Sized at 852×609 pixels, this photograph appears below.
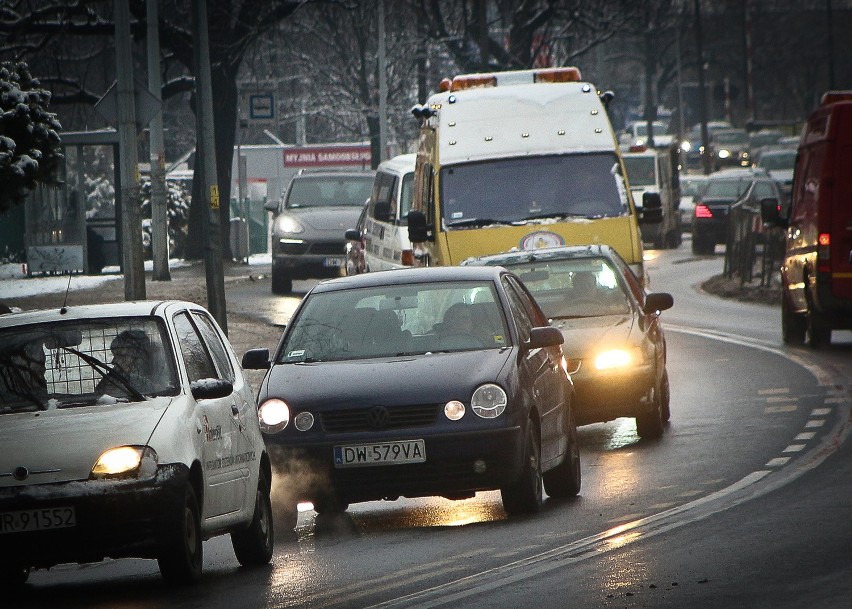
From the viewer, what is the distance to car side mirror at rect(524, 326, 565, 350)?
11609 millimetres

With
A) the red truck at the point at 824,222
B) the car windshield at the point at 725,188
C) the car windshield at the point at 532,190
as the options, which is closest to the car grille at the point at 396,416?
the car windshield at the point at 532,190

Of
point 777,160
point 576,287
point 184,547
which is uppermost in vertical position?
point 777,160

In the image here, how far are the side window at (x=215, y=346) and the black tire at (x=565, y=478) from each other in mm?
2475

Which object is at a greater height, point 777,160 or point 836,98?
point 836,98

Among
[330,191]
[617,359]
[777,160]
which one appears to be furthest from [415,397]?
[777,160]

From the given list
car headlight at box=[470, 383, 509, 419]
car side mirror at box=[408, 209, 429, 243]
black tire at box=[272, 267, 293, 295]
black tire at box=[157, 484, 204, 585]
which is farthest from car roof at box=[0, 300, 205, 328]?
black tire at box=[272, 267, 293, 295]

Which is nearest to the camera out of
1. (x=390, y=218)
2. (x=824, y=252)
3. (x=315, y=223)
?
(x=824, y=252)

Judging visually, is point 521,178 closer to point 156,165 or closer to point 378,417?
point 378,417

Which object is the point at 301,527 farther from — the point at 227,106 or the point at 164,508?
the point at 227,106

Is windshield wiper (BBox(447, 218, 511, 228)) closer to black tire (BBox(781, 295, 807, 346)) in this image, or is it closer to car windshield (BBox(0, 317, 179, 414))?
black tire (BBox(781, 295, 807, 346))

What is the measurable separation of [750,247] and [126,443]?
27238 mm

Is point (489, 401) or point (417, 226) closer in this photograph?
point (489, 401)

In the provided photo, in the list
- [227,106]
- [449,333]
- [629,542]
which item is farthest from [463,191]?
[227,106]

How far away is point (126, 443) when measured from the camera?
8.76 meters
